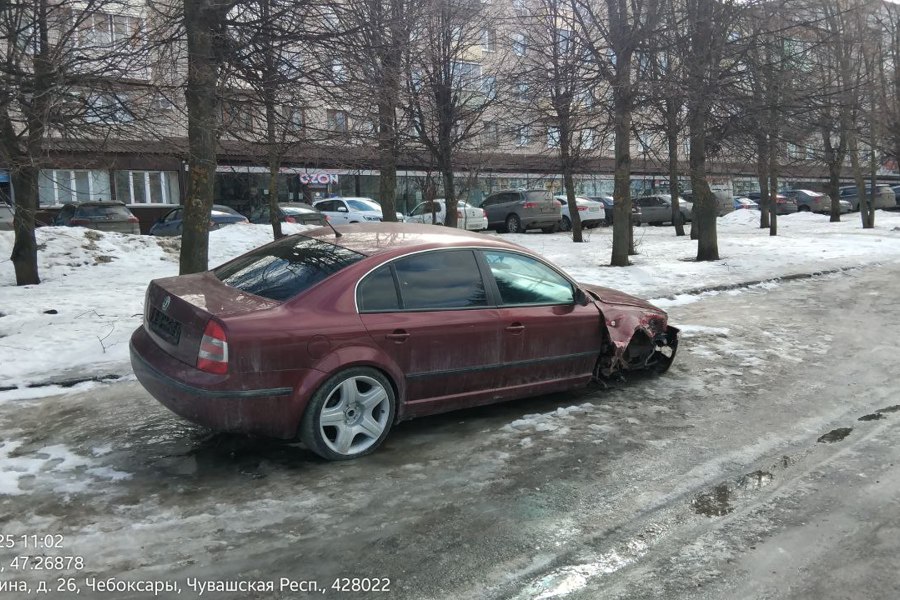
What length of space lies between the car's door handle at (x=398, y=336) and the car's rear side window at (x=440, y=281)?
205 mm

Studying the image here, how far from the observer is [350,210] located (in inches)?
967

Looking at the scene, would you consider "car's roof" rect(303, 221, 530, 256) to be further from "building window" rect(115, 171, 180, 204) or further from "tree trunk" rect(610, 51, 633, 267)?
"building window" rect(115, 171, 180, 204)

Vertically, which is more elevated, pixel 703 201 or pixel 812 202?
pixel 812 202

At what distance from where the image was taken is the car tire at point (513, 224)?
25.0 metres

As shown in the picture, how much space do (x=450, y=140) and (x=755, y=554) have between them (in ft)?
42.6

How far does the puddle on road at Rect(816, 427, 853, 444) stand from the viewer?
16.0 ft

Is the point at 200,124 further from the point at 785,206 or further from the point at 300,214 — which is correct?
the point at 785,206

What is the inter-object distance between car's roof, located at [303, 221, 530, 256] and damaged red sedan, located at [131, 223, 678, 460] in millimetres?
16

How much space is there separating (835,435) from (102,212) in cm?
1953

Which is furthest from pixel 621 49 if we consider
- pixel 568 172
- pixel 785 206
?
pixel 785 206

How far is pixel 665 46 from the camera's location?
492 inches

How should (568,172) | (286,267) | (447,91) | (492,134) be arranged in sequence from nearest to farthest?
(286,267), (447,91), (492,134), (568,172)

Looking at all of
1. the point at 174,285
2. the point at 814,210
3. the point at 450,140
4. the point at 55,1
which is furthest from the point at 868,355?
the point at 814,210

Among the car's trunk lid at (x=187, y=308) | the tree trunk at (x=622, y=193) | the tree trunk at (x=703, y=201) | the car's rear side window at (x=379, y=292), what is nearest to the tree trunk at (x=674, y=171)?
the tree trunk at (x=703, y=201)
